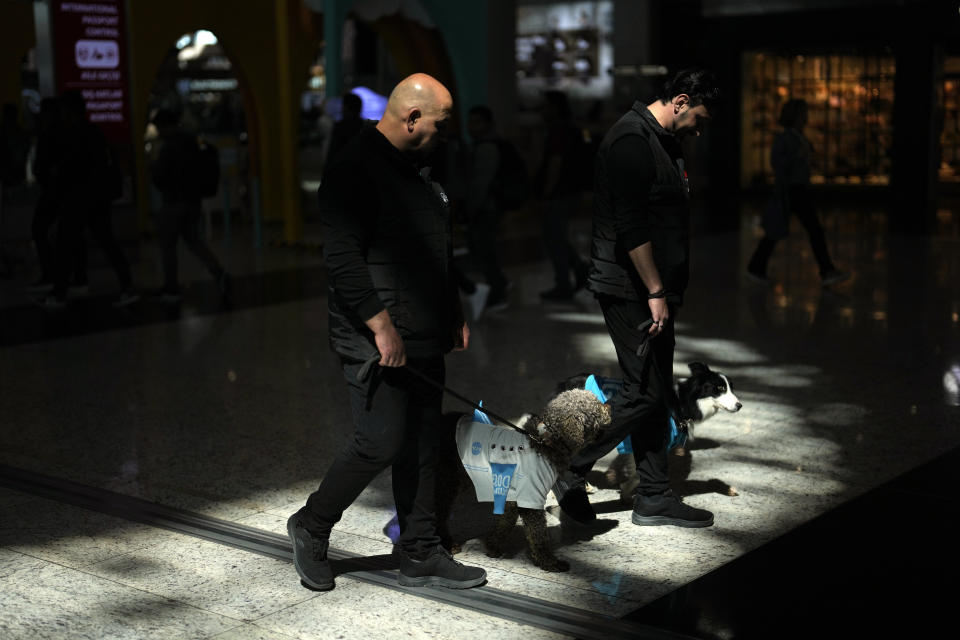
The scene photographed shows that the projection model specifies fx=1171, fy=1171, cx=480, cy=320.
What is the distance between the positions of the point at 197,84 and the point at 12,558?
Result: 21601 mm

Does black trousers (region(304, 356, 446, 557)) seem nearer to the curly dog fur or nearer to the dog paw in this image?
the curly dog fur

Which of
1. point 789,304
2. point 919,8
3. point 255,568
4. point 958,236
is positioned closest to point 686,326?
point 789,304

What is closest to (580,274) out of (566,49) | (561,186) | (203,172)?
(561,186)

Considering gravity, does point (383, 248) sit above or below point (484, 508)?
above

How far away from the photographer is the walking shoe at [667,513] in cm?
445

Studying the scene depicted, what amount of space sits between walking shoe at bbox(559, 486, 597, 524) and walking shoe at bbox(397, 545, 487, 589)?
66cm

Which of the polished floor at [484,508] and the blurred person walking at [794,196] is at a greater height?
the blurred person walking at [794,196]

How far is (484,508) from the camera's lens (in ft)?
15.5

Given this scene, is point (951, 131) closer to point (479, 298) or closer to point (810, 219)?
point (810, 219)

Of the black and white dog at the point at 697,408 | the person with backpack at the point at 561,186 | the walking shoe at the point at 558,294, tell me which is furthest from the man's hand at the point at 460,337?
the walking shoe at the point at 558,294

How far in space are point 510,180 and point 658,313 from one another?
16.3 ft

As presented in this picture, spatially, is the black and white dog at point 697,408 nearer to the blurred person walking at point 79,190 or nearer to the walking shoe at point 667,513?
the walking shoe at point 667,513

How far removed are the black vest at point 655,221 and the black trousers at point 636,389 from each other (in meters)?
0.08

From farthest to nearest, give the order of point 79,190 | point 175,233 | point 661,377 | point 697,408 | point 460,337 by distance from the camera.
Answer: point 175,233, point 79,190, point 697,408, point 661,377, point 460,337
